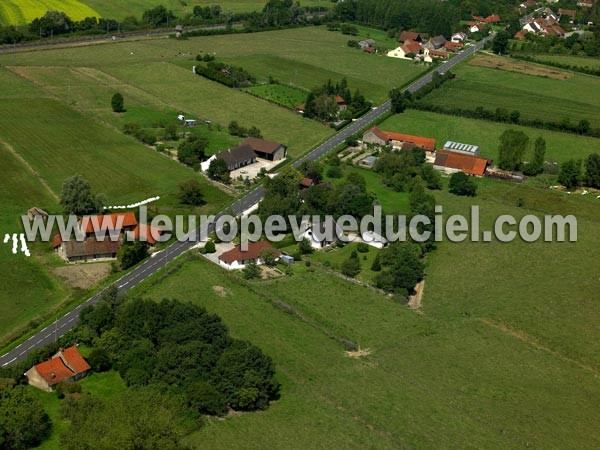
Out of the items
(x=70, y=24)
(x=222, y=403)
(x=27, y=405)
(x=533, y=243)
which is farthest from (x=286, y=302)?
(x=70, y=24)

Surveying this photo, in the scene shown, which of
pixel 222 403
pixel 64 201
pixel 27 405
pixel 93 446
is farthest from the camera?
pixel 64 201

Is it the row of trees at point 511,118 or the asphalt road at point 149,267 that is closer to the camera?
the asphalt road at point 149,267

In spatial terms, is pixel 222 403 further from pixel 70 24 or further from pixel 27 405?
pixel 70 24

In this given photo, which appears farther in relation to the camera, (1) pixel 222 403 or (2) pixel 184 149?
(2) pixel 184 149

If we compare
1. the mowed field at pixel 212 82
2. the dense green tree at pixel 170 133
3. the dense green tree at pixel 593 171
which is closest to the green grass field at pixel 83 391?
the dense green tree at pixel 170 133

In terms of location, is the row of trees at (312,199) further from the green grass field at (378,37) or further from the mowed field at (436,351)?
the green grass field at (378,37)
